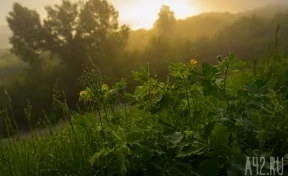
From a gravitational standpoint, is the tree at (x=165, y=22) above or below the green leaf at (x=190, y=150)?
above

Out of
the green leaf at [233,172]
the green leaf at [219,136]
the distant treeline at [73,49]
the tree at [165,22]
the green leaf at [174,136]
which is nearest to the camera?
the green leaf at [233,172]

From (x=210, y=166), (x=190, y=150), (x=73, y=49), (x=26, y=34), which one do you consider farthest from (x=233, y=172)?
(x=26, y=34)

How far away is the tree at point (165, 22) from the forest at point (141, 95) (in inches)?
3.7

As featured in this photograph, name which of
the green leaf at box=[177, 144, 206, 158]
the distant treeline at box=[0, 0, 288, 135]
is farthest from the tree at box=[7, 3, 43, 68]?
the green leaf at box=[177, 144, 206, 158]

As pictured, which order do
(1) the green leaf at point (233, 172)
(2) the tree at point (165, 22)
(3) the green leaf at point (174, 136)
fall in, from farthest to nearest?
1. (2) the tree at point (165, 22)
2. (3) the green leaf at point (174, 136)
3. (1) the green leaf at point (233, 172)

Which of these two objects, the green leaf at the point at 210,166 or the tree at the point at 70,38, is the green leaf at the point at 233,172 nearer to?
the green leaf at the point at 210,166

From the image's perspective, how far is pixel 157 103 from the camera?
6.36ft

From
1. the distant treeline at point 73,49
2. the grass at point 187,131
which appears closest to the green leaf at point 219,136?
the grass at point 187,131

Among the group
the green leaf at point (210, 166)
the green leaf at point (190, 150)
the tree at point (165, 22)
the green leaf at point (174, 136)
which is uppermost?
the tree at point (165, 22)

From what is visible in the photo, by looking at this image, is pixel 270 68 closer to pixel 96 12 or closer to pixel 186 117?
pixel 186 117

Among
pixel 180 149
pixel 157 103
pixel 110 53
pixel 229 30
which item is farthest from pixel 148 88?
pixel 229 30

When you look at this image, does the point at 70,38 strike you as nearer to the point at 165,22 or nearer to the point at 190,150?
the point at 165,22

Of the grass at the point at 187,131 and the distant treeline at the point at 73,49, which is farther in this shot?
the distant treeline at the point at 73,49

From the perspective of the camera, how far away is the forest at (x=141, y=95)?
68.2 inches
